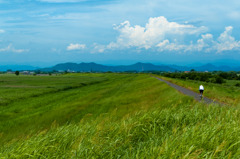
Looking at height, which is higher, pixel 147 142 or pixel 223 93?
pixel 147 142

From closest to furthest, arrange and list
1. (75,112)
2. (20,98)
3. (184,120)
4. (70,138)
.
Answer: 1. (70,138)
2. (184,120)
3. (75,112)
4. (20,98)

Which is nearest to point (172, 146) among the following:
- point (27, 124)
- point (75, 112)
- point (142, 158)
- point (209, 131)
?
point (142, 158)

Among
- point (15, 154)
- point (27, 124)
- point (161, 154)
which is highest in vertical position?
point (161, 154)

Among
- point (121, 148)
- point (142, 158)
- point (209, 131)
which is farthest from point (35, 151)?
point (209, 131)

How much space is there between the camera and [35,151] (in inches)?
291

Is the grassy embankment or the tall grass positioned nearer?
the tall grass

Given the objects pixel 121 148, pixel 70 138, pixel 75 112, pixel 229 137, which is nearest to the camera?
pixel 229 137

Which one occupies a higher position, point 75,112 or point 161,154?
point 161,154

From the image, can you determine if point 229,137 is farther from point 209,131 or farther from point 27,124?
point 27,124

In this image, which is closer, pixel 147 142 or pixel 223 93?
pixel 147 142

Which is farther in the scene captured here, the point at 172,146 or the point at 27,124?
the point at 27,124

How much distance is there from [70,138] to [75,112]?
21.9 meters

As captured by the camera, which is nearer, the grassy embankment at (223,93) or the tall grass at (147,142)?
the tall grass at (147,142)

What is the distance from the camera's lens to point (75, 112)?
30.4 meters
